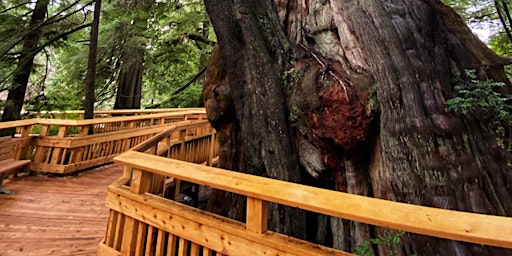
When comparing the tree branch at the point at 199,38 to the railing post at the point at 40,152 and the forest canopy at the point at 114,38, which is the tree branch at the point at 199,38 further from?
the railing post at the point at 40,152

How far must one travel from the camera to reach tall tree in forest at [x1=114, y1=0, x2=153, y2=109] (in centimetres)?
747

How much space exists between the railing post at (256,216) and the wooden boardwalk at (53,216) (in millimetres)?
2219

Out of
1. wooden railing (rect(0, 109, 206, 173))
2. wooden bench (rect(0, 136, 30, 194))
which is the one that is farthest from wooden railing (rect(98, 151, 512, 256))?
wooden railing (rect(0, 109, 206, 173))

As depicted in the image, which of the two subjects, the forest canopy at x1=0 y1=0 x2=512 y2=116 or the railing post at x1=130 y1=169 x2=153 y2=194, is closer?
the railing post at x1=130 y1=169 x2=153 y2=194

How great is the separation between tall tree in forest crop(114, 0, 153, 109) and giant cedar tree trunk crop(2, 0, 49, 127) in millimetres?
2319

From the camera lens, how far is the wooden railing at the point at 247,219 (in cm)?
113

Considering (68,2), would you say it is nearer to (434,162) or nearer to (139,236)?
(139,236)

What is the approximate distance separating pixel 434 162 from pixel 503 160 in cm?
72

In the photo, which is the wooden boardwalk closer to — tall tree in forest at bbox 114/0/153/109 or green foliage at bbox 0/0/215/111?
green foliage at bbox 0/0/215/111

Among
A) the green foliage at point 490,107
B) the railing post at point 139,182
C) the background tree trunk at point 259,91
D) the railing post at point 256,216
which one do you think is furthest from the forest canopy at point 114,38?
the railing post at point 256,216

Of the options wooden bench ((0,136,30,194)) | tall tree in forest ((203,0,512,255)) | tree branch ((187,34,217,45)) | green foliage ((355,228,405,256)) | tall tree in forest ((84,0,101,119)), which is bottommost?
green foliage ((355,228,405,256))

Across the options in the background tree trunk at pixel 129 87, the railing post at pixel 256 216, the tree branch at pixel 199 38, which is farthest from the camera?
the background tree trunk at pixel 129 87

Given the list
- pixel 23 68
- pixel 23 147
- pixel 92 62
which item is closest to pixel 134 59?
pixel 92 62

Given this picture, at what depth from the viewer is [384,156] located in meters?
2.37
